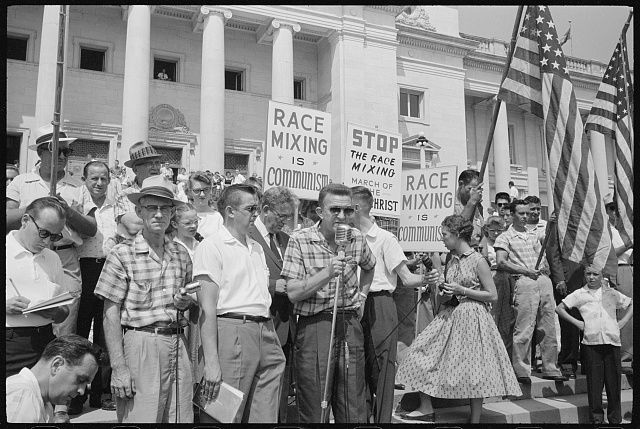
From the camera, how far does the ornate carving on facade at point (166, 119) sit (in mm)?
23812

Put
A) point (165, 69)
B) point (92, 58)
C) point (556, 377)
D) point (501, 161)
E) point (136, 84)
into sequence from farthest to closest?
point (501, 161) → point (165, 69) → point (92, 58) → point (136, 84) → point (556, 377)

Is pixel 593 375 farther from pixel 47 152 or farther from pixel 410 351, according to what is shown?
pixel 47 152

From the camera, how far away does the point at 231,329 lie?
13.7ft

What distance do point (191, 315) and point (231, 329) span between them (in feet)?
1.03

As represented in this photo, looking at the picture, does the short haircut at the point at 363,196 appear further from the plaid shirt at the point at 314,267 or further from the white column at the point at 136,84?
the white column at the point at 136,84

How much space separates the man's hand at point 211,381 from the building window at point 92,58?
22.3 m

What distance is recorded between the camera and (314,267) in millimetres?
4605

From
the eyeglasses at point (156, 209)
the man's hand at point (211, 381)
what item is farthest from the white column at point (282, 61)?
the man's hand at point (211, 381)

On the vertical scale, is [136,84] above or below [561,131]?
above

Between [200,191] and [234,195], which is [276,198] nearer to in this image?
[234,195]

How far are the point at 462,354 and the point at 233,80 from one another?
22.7 m

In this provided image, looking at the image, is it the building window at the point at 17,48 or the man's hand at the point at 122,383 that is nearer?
the man's hand at the point at 122,383

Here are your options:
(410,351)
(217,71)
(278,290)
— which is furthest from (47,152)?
(217,71)

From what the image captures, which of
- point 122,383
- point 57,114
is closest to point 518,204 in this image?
point 57,114
